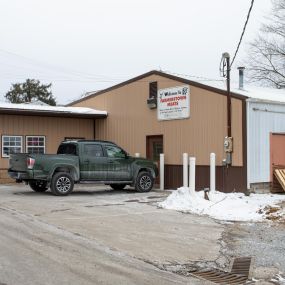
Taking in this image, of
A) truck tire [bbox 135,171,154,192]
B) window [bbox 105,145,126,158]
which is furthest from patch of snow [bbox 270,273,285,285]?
truck tire [bbox 135,171,154,192]

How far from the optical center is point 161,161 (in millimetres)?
19812

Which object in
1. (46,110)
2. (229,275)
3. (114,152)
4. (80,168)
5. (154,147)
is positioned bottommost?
(229,275)

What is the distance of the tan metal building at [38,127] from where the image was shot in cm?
2205

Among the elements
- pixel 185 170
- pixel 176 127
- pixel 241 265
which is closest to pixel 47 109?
pixel 176 127

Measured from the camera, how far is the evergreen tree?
62281 mm

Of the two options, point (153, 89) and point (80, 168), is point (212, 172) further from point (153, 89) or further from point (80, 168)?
point (153, 89)

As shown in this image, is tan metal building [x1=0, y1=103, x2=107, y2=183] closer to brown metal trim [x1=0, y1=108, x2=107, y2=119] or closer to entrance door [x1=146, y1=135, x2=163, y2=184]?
brown metal trim [x1=0, y1=108, x2=107, y2=119]

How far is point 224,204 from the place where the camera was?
13945 mm

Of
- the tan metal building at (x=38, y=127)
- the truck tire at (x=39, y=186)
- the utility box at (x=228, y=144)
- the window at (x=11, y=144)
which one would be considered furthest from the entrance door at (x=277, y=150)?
the window at (x=11, y=144)

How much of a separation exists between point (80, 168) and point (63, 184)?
83 cm

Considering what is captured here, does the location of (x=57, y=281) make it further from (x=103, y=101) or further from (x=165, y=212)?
(x=103, y=101)

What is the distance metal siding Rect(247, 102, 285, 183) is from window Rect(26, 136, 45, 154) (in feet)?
33.3

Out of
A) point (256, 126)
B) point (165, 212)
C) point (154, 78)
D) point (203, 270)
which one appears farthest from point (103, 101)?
point (203, 270)

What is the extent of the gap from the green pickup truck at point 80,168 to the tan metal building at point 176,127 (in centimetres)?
155
